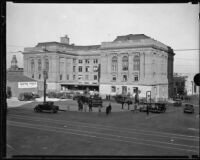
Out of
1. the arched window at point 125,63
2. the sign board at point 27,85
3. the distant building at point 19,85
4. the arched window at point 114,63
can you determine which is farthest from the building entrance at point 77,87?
the distant building at point 19,85

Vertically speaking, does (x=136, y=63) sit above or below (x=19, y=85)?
above

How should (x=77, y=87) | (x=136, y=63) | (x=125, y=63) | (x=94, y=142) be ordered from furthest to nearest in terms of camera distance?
(x=77, y=87), (x=125, y=63), (x=136, y=63), (x=94, y=142)

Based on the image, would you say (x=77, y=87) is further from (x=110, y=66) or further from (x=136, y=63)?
(x=136, y=63)

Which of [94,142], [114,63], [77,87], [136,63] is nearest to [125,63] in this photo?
[136,63]

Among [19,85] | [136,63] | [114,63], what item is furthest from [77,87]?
[19,85]

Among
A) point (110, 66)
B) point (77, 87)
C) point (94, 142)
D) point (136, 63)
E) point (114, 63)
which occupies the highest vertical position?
point (114, 63)

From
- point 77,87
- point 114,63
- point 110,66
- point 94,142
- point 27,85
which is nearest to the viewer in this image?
point 94,142

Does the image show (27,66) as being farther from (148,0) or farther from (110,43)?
(148,0)

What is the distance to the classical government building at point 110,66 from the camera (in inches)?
2383

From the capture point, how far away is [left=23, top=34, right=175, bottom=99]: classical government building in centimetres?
6053

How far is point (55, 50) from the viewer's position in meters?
75.1

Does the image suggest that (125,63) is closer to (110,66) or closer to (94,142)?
(110,66)

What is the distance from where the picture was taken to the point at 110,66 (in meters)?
66.9

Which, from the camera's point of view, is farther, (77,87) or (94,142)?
(77,87)
